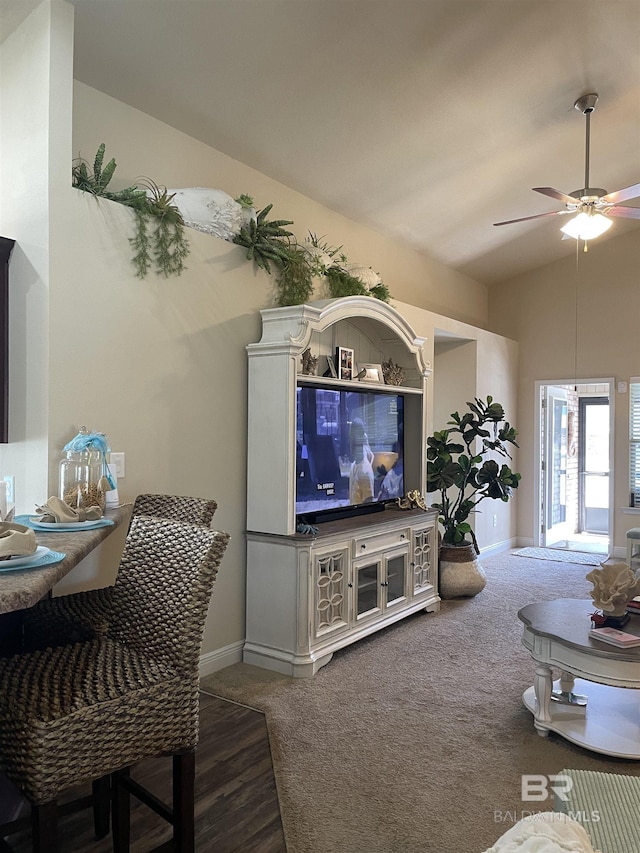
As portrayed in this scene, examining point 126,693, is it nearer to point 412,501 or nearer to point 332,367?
point 332,367

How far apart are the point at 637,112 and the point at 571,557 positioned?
4.38 m

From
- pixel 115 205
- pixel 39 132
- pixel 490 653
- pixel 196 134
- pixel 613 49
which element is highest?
pixel 613 49

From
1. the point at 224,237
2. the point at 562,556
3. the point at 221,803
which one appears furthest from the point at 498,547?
the point at 221,803

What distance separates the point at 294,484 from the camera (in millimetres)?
3562

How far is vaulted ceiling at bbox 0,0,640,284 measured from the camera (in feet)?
10.2

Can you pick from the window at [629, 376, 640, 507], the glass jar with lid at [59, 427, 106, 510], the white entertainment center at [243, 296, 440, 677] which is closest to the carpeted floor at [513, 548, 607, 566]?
the window at [629, 376, 640, 507]

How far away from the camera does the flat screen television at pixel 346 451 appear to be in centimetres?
378

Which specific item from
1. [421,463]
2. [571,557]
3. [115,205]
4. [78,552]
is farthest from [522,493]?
[78,552]

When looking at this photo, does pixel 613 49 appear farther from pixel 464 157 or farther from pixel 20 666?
pixel 20 666

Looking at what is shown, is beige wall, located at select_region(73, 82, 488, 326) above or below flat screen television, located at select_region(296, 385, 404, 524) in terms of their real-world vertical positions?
above

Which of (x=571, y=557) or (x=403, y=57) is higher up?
(x=403, y=57)

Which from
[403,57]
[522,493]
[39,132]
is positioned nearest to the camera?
[39,132]

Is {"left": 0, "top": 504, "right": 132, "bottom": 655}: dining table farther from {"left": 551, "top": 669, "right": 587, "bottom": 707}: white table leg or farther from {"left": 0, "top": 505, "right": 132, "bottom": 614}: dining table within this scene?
{"left": 551, "top": 669, "right": 587, "bottom": 707}: white table leg

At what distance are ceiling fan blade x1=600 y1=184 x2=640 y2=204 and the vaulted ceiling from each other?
815mm
